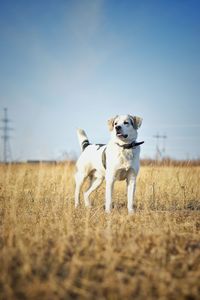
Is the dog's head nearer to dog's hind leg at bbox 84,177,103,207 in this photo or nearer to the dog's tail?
dog's hind leg at bbox 84,177,103,207

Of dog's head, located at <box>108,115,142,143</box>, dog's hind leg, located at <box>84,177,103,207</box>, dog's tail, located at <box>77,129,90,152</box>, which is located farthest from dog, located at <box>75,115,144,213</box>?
dog's tail, located at <box>77,129,90,152</box>

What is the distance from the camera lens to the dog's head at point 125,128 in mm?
5586

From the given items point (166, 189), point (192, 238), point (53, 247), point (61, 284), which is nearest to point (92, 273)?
point (61, 284)

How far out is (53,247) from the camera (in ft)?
10.2

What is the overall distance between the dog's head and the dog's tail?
1.72 meters

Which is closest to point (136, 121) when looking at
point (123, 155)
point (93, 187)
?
point (123, 155)

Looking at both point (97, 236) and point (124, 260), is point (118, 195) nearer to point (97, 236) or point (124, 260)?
point (97, 236)

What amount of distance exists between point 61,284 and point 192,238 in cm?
187

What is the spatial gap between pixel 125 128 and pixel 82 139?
7.38 feet

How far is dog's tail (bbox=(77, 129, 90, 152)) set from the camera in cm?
752

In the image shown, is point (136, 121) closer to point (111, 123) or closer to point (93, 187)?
point (111, 123)

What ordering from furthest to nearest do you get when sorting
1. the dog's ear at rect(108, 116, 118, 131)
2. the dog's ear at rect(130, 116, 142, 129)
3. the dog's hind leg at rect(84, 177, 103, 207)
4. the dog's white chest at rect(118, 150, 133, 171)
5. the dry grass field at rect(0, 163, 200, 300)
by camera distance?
the dog's hind leg at rect(84, 177, 103, 207) → the dog's ear at rect(108, 116, 118, 131) → the dog's ear at rect(130, 116, 142, 129) → the dog's white chest at rect(118, 150, 133, 171) → the dry grass field at rect(0, 163, 200, 300)

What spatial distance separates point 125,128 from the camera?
5.62m

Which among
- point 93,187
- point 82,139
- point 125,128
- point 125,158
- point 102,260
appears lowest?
point 102,260
